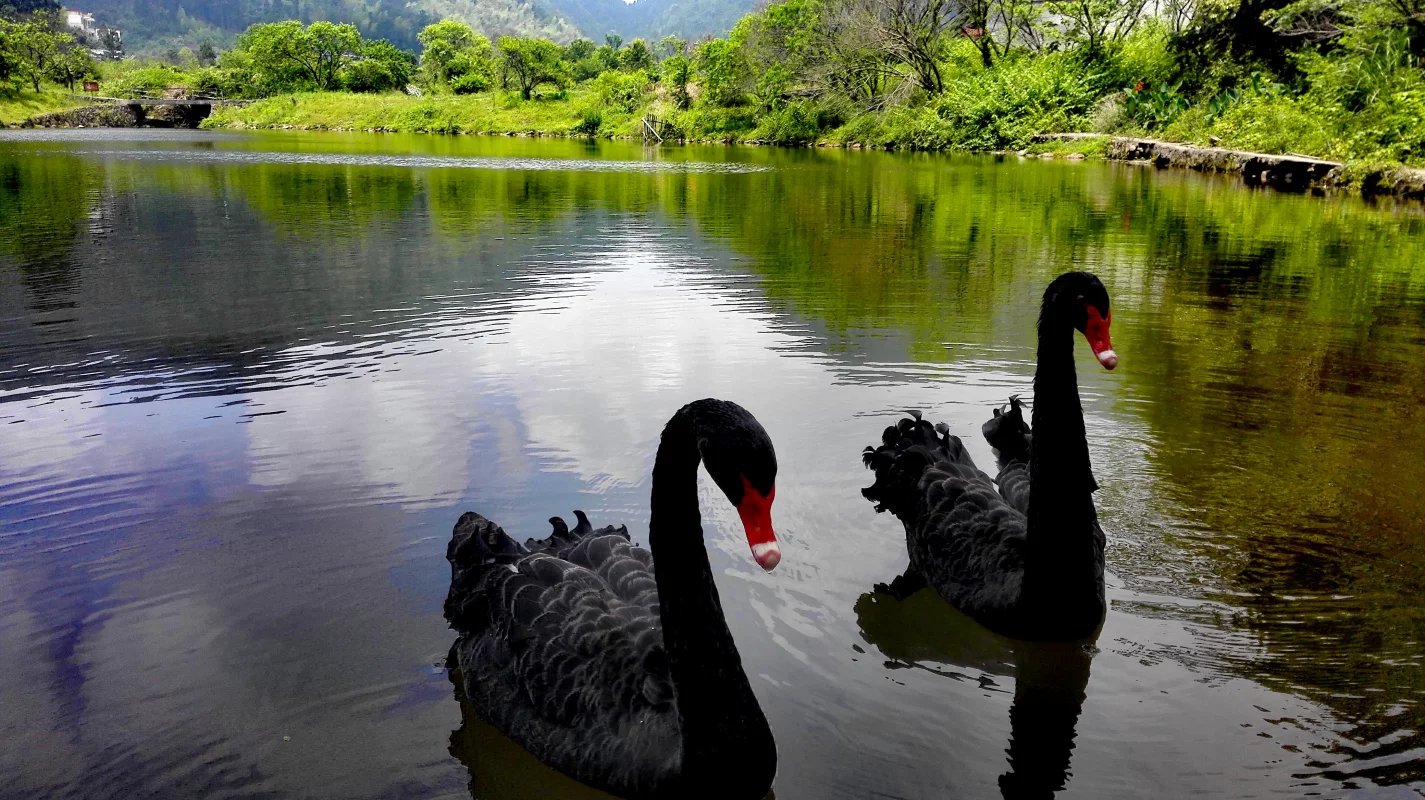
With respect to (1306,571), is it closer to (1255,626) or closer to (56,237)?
(1255,626)

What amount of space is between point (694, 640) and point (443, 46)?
85413 millimetres

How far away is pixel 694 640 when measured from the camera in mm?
2346

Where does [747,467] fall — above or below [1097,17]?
below

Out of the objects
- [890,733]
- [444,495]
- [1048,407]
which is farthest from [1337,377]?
[444,495]

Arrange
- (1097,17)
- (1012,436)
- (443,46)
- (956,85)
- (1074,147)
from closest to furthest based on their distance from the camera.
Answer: (1012,436) → (1074,147) → (1097,17) → (956,85) → (443,46)

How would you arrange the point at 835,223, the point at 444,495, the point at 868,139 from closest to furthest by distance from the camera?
the point at 444,495 < the point at 835,223 < the point at 868,139

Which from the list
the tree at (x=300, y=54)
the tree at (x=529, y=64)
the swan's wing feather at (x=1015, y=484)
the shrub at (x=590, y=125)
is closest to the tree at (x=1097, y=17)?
the shrub at (x=590, y=125)

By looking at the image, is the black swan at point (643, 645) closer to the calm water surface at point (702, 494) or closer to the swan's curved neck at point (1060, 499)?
the calm water surface at point (702, 494)

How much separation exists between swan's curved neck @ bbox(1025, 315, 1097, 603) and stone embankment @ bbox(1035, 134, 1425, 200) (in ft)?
56.7

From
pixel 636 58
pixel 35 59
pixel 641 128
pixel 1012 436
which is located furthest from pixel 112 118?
pixel 1012 436

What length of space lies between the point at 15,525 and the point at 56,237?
31.5 feet

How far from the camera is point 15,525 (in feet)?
13.6

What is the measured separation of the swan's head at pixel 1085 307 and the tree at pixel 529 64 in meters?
72.0

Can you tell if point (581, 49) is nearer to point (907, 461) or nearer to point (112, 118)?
point (112, 118)
